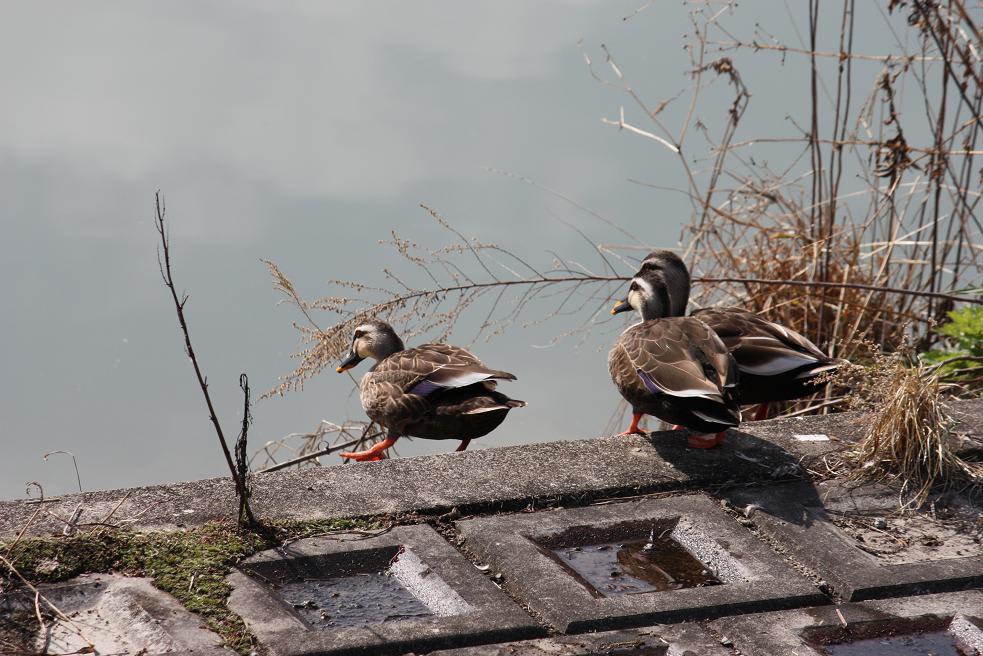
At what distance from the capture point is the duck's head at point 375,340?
6.60 metres

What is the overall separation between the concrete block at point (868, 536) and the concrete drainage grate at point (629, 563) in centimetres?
14

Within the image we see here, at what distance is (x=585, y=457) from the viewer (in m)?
4.53

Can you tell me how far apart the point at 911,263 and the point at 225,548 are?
4.85 m

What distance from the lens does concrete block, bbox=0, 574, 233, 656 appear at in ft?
10.6

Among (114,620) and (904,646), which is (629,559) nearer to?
(904,646)

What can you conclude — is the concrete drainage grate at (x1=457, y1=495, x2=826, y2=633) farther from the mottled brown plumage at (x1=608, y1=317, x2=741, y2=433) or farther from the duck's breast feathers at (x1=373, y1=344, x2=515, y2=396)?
the duck's breast feathers at (x1=373, y1=344, x2=515, y2=396)

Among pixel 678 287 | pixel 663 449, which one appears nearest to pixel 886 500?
pixel 663 449

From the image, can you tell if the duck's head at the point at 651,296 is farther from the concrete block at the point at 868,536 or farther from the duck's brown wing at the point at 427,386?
the concrete block at the point at 868,536

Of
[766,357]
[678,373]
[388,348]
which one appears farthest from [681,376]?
[388,348]

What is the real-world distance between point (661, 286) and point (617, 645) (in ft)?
9.39

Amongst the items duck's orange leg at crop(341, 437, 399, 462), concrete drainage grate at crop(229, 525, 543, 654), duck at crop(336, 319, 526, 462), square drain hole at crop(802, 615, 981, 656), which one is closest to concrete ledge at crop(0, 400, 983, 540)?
concrete drainage grate at crop(229, 525, 543, 654)

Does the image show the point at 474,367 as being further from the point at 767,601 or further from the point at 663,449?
the point at 767,601

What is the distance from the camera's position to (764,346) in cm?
508

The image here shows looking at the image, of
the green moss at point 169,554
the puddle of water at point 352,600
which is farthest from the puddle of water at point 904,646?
the green moss at point 169,554
